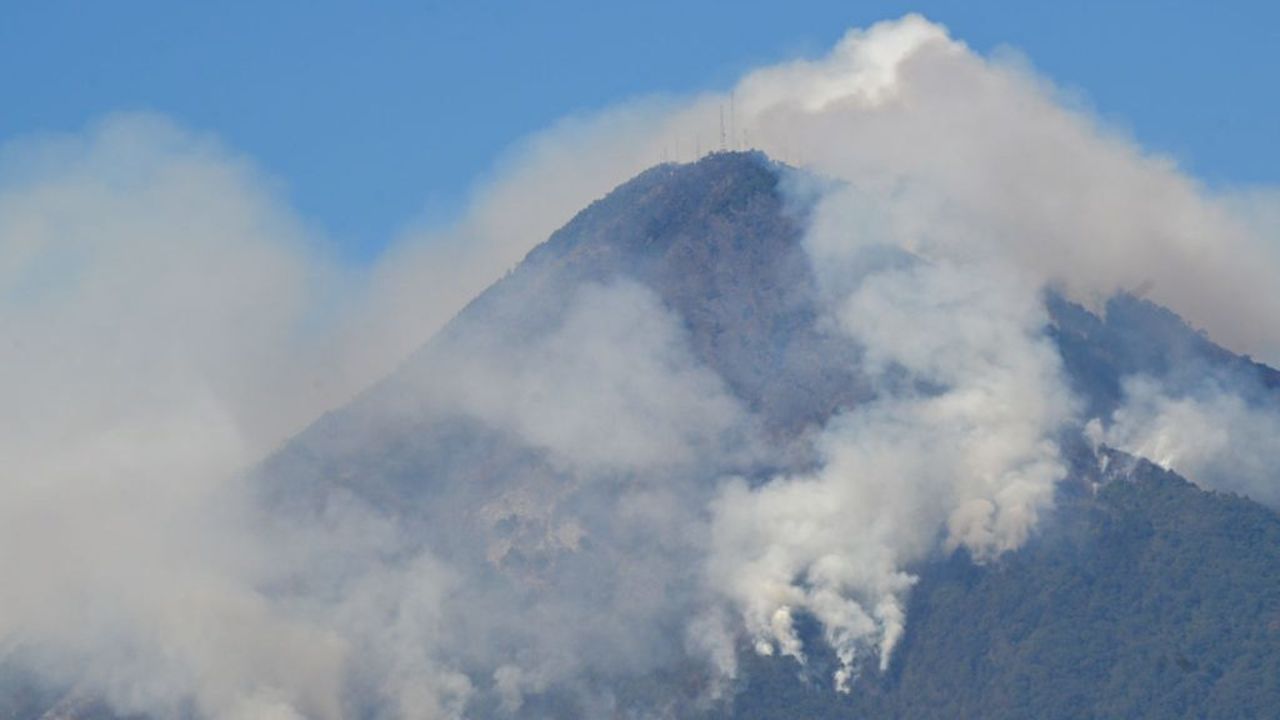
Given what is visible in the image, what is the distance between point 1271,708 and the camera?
199250 mm
